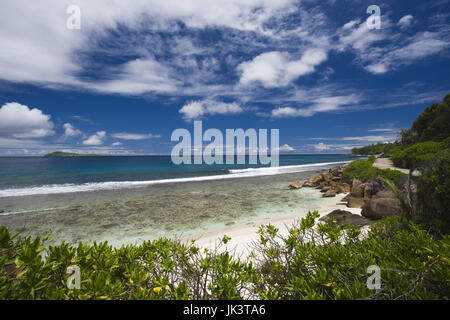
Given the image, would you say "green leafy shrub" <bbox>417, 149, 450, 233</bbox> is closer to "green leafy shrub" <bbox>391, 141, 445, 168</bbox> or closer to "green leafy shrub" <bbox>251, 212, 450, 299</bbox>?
"green leafy shrub" <bbox>251, 212, 450, 299</bbox>

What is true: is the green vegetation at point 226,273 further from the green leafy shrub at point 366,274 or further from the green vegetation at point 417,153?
the green vegetation at point 417,153

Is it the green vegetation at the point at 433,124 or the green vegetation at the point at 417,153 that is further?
the green vegetation at the point at 433,124

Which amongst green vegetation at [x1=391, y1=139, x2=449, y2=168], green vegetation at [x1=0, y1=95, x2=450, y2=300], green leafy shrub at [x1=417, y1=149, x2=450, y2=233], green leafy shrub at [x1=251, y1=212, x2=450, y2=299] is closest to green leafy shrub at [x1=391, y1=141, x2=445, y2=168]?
green vegetation at [x1=391, y1=139, x2=449, y2=168]

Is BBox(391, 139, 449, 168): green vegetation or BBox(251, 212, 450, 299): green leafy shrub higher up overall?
BBox(391, 139, 449, 168): green vegetation

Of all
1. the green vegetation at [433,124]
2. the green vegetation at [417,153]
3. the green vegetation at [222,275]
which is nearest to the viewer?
the green vegetation at [222,275]

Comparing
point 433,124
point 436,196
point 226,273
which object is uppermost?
point 433,124

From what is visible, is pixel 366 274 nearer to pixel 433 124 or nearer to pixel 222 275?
pixel 222 275

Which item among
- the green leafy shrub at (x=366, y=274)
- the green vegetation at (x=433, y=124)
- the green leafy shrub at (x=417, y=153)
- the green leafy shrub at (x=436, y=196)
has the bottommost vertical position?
the green leafy shrub at (x=366, y=274)

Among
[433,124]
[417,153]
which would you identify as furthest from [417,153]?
[433,124]

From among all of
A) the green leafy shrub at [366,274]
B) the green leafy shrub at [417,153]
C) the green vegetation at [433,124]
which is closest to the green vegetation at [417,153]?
the green leafy shrub at [417,153]
